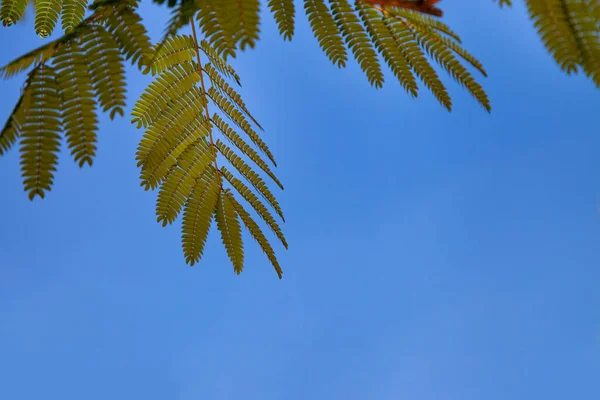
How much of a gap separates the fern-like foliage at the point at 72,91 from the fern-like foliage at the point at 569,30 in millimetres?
1343

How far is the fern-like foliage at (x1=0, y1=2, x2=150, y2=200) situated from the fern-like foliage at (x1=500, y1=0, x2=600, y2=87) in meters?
1.34

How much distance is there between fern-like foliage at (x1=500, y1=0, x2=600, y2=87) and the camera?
1621 millimetres

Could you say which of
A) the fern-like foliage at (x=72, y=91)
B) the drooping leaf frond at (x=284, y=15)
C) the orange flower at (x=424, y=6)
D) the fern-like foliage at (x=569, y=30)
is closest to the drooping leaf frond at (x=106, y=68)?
the fern-like foliage at (x=72, y=91)

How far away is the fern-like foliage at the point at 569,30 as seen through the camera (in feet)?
5.32

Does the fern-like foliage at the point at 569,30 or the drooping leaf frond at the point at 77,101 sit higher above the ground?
the drooping leaf frond at the point at 77,101

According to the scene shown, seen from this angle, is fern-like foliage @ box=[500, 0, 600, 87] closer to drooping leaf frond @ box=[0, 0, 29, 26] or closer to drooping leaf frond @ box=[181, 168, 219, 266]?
drooping leaf frond @ box=[181, 168, 219, 266]

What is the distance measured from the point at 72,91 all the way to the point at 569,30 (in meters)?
1.67

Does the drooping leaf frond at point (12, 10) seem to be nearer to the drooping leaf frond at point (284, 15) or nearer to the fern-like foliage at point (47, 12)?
the fern-like foliage at point (47, 12)

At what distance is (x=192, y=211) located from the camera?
123 inches

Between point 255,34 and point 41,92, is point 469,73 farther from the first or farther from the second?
point 41,92

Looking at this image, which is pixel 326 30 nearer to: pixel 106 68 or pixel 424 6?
pixel 424 6

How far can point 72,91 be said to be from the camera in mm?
1858

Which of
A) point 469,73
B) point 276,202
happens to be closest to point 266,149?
point 276,202

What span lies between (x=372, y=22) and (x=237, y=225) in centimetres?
146
